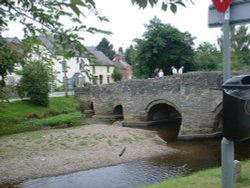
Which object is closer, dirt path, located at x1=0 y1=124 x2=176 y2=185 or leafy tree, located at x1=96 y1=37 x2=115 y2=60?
dirt path, located at x1=0 y1=124 x2=176 y2=185

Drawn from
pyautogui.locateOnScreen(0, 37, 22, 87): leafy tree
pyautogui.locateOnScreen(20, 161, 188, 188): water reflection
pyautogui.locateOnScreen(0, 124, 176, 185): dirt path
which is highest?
pyautogui.locateOnScreen(0, 37, 22, 87): leafy tree

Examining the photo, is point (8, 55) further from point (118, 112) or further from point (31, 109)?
point (118, 112)

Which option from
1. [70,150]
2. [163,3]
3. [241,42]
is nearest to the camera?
[163,3]

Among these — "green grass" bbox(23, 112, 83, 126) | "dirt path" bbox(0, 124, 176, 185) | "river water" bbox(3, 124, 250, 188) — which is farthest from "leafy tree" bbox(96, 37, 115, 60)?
"river water" bbox(3, 124, 250, 188)

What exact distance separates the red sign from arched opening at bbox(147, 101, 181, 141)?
18.2 m

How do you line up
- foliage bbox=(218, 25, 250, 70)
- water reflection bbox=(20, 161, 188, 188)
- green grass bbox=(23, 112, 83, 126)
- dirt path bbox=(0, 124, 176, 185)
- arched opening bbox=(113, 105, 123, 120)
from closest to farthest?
1. water reflection bbox=(20, 161, 188, 188)
2. dirt path bbox=(0, 124, 176, 185)
3. green grass bbox=(23, 112, 83, 126)
4. arched opening bbox=(113, 105, 123, 120)
5. foliage bbox=(218, 25, 250, 70)

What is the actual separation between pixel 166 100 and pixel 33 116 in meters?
9.60

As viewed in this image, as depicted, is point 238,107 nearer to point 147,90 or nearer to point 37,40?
point 37,40

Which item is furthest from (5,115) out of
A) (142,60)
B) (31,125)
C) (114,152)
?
(142,60)

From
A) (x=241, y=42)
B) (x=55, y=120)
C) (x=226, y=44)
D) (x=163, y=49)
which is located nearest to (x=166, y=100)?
(x=55, y=120)

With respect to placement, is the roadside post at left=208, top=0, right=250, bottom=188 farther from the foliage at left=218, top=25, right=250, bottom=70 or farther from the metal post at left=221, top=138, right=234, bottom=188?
the foliage at left=218, top=25, right=250, bottom=70

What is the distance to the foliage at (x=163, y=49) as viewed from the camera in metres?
34.0

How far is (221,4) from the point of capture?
305cm

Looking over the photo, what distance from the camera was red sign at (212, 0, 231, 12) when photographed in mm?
3031
